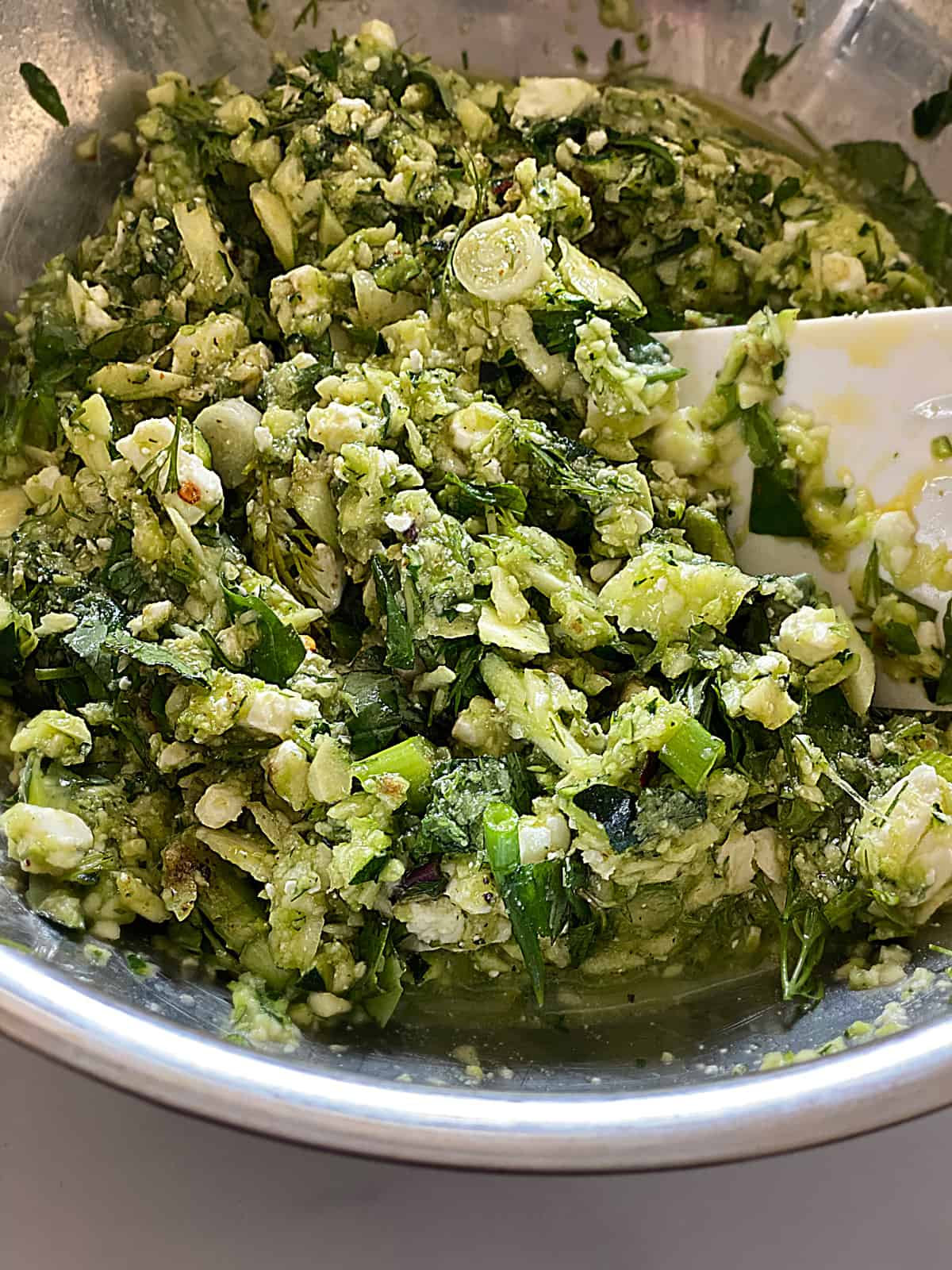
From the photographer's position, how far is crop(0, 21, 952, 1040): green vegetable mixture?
1521 millimetres

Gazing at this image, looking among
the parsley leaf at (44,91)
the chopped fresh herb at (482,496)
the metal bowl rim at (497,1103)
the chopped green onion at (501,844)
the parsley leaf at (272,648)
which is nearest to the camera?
the metal bowl rim at (497,1103)

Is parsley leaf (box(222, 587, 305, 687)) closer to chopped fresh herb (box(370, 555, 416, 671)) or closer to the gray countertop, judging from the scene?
chopped fresh herb (box(370, 555, 416, 671))

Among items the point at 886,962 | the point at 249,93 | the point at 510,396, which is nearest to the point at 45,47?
the point at 249,93

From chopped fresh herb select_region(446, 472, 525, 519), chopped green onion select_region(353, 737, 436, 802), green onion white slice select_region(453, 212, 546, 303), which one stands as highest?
green onion white slice select_region(453, 212, 546, 303)

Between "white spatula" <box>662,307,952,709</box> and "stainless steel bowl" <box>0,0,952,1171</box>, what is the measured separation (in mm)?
590

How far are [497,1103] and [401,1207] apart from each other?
0.51 m

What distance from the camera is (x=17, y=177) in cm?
197

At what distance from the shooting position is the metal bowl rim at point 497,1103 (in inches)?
44.5

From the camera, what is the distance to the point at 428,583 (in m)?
1.64

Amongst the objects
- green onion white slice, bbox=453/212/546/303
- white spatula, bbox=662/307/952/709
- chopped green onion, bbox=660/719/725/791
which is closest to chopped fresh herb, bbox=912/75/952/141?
white spatula, bbox=662/307/952/709

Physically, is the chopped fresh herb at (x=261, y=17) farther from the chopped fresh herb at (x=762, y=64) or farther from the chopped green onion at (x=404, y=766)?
the chopped green onion at (x=404, y=766)

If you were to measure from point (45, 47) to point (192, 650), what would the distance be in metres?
1.11

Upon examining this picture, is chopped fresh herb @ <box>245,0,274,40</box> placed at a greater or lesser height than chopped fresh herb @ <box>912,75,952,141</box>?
greater

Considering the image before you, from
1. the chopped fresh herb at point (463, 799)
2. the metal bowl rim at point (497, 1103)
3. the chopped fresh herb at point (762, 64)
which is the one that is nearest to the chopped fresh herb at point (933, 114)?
the chopped fresh herb at point (762, 64)
